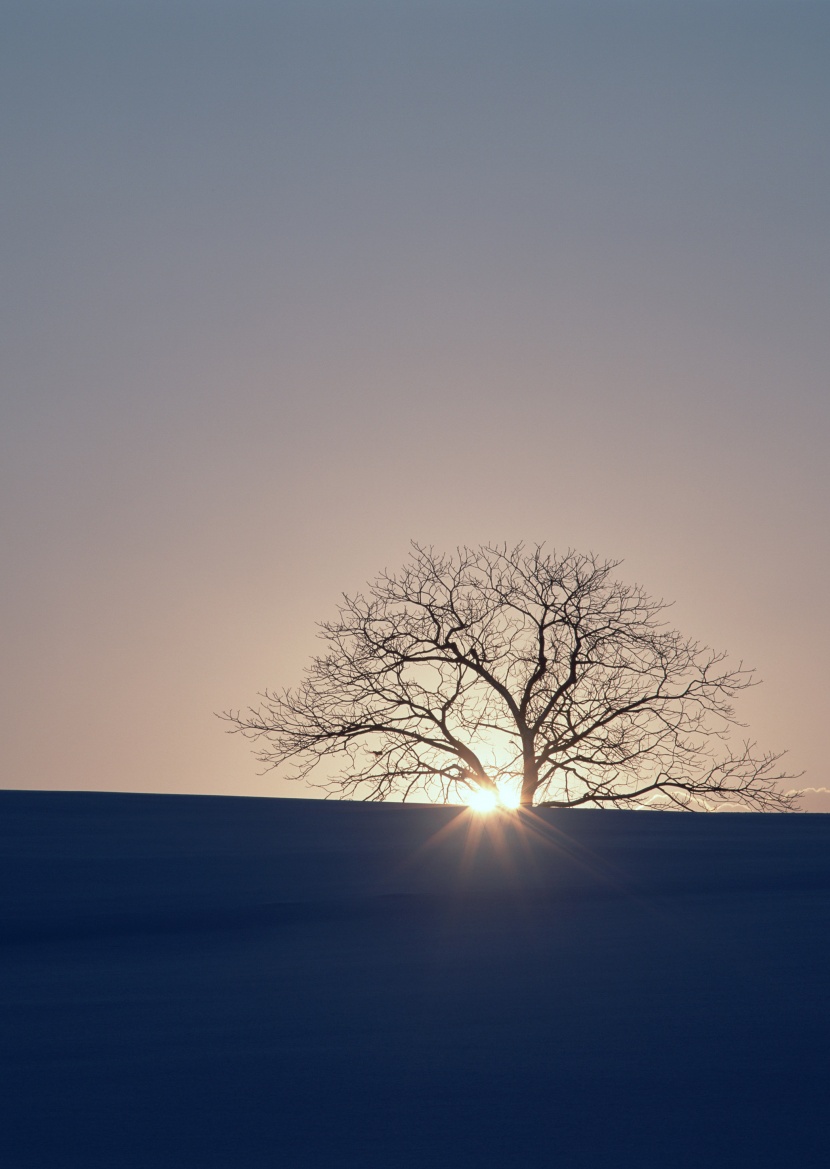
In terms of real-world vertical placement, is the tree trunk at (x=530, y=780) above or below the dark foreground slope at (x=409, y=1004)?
above

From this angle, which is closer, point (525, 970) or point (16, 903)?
point (525, 970)

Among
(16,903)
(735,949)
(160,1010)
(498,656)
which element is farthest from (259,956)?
(498,656)

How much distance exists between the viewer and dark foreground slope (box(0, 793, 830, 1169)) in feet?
4.45

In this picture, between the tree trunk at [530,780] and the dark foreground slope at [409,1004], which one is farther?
the tree trunk at [530,780]

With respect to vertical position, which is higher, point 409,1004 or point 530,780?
point 530,780

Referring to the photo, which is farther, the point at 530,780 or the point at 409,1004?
the point at 530,780

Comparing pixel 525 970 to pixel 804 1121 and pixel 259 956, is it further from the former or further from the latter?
pixel 804 1121

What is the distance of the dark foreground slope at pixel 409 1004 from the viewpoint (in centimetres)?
136

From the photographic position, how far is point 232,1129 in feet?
4.50

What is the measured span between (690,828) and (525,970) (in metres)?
2.05

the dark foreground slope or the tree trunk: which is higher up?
the tree trunk

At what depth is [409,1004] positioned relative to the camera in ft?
6.02

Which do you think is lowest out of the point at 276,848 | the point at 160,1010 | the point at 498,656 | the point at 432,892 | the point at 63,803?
the point at 160,1010

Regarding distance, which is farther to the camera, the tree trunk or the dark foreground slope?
the tree trunk
